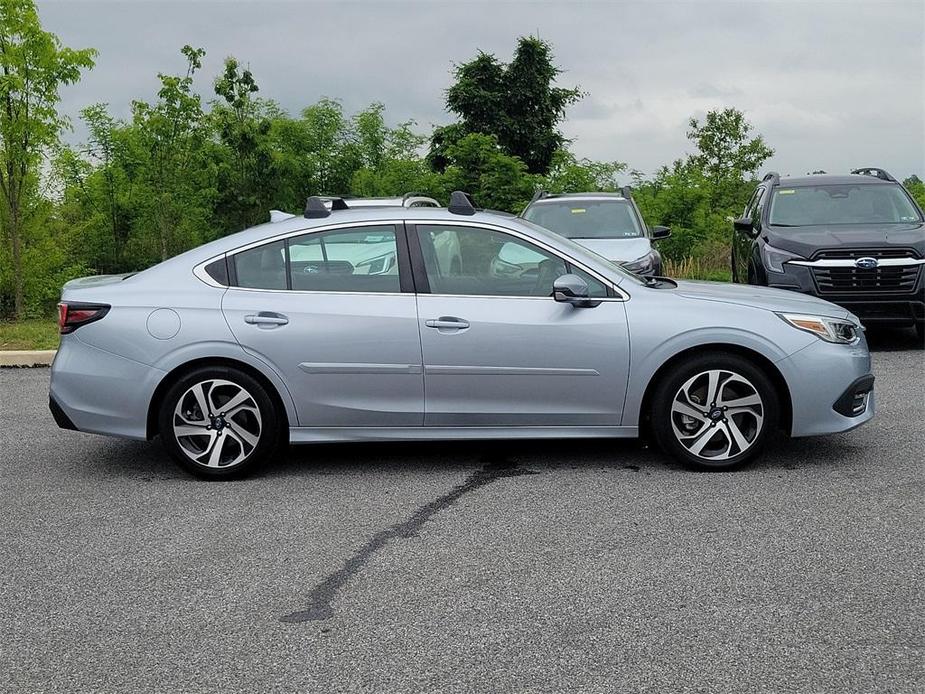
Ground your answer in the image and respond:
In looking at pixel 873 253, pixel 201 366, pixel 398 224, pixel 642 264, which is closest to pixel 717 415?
pixel 398 224

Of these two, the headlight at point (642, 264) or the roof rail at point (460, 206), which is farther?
→ the headlight at point (642, 264)

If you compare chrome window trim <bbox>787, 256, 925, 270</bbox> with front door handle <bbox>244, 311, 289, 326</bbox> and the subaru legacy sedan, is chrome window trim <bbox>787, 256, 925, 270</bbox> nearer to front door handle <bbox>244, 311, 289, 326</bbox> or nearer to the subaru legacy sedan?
the subaru legacy sedan

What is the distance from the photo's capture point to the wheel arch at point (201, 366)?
6801 mm

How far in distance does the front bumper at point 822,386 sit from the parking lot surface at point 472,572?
0.29 meters

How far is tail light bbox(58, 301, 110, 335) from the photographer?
22.6 ft

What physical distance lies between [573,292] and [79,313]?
3015 mm

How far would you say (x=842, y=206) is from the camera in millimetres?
13461

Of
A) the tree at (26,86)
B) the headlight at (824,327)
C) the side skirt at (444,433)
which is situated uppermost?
the tree at (26,86)

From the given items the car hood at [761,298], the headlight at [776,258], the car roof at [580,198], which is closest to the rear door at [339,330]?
the car hood at [761,298]

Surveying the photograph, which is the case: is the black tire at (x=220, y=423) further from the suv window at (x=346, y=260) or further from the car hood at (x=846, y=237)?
the car hood at (x=846, y=237)

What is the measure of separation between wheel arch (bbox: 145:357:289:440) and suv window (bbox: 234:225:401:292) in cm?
50

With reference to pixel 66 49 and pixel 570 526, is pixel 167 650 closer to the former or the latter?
pixel 570 526

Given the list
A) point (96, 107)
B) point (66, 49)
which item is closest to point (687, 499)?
point (66, 49)

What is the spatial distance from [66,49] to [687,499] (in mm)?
12776
